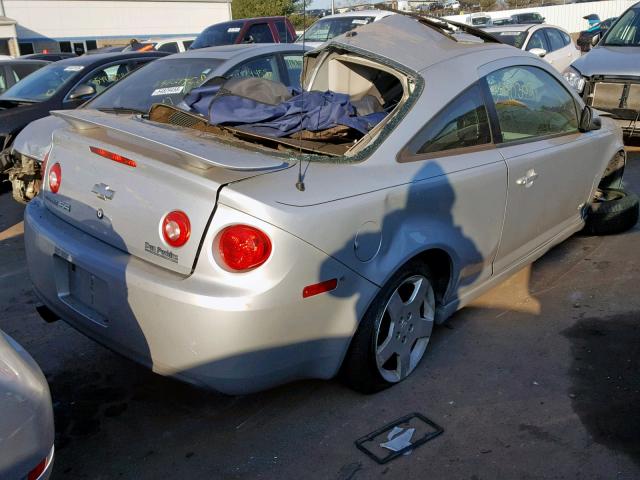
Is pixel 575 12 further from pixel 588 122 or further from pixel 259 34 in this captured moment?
pixel 588 122

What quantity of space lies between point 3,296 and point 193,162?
2.70 meters

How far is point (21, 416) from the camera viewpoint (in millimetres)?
2107

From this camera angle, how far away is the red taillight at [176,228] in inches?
107

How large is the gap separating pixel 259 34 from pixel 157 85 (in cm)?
615

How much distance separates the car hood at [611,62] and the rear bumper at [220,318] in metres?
6.72

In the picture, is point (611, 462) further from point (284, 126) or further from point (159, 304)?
point (284, 126)

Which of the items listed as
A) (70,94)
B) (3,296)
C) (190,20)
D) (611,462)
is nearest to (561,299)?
(611,462)

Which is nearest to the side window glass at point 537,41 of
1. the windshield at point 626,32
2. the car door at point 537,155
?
the windshield at point 626,32

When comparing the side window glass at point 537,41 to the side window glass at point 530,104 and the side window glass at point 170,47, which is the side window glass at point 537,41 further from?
the side window glass at point 170,47

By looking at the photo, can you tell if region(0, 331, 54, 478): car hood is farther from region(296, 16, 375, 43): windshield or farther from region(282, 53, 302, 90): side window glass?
region(296, 16, 375, 43): windshield

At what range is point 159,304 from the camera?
2699 millimetres

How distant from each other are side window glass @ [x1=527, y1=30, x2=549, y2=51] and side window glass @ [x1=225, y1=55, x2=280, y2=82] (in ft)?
23.1

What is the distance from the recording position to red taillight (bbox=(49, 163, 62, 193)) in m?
3.36

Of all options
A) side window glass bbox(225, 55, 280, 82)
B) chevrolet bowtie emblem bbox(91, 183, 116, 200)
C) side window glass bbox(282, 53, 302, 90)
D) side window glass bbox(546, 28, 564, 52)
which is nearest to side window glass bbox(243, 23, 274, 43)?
side window glass bbox(282, 53, 302, 90)
